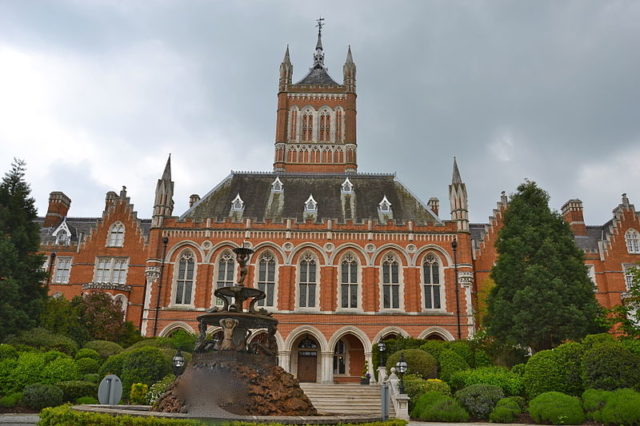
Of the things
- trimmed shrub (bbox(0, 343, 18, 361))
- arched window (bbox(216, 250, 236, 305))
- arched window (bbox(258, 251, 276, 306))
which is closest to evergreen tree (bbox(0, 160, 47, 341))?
trimmed shrub (bbox(0, 343, 18, 361))

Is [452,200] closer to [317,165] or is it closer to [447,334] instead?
[447,334]

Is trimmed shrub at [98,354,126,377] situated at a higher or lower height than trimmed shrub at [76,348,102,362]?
lower

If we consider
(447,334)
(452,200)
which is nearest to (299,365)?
(447,334)

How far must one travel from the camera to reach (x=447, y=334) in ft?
116

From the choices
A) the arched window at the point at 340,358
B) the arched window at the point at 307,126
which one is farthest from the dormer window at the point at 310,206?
the arched window at the point at 307,126

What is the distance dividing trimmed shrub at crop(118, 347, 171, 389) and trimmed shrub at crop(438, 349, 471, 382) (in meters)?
14.5

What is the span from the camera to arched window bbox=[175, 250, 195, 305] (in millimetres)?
36750

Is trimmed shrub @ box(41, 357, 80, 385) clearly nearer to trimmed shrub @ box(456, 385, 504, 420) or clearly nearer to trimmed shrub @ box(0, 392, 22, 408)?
trimmed shrub @ box(0, 392, 22, 408)

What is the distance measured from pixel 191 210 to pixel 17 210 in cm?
1419

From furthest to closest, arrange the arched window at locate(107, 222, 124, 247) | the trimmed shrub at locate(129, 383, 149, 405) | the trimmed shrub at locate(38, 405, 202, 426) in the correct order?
the arched window at locate(107, 222, 124, 247)
the trimmed shrub at locate(129, 383, 149, 405)
the trimmed shrub at locate(38, 405, 202, 426)

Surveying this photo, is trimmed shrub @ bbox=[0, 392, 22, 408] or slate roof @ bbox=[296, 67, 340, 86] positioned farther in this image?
slate roof @ bbox=[296, 67, 340, 86]

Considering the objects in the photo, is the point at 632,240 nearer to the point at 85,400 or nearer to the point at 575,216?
the point at 575,216

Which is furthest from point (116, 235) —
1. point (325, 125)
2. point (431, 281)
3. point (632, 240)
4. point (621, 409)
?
point (632, 240)

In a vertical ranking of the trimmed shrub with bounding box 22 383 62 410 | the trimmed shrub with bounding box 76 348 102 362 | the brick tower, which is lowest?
the trimmed shrub with bounding box 22 383 62 410
